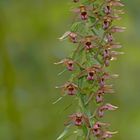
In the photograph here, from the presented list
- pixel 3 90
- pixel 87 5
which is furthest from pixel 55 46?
pixel 87 5

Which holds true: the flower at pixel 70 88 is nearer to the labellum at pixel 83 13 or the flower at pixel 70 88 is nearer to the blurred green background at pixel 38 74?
the labellum at pixel 83 13

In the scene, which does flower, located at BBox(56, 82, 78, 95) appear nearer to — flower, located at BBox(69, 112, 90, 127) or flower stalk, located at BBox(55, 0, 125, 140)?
flower stalk, located at BBox(55, 0, 125, 140)

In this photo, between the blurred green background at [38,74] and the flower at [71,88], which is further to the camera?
the blurred green background at [38,74]

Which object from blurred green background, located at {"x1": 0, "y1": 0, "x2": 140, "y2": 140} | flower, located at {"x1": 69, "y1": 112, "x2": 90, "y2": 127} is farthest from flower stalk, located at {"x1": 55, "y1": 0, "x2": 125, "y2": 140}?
blurred green background, located at {"x1": 0, "y1": 0, "x2": 140, "y2": 140}

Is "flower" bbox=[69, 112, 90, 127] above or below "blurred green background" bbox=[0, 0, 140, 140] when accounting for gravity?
above

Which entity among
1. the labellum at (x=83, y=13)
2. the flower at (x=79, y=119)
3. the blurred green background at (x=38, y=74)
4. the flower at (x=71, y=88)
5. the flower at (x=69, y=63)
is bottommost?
the blurred green background at (x=38, y=74)

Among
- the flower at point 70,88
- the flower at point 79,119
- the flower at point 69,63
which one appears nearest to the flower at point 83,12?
the flower at point 69,63

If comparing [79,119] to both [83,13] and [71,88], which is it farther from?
[83,13]
